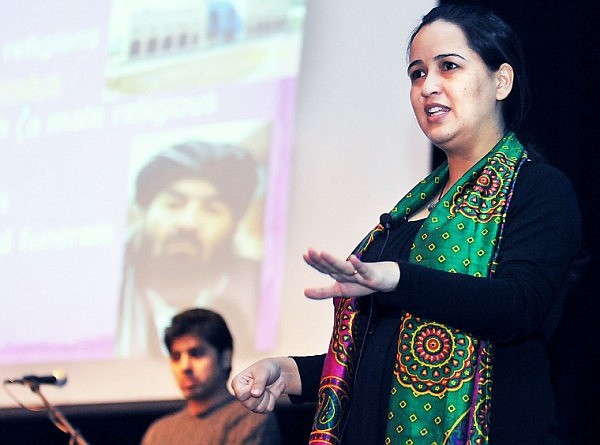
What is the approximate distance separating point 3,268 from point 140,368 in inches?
24.4

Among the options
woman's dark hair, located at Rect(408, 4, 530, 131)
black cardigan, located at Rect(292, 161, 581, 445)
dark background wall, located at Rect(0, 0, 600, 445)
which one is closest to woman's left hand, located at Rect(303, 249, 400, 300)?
black cardigan, located at Rect(292, 161, 581, 445)

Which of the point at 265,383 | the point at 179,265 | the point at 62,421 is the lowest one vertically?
the point at 62,421

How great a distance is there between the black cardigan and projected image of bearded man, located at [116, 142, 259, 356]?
5.54 feet

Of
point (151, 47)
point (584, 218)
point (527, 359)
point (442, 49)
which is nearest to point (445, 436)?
point (527, 359)

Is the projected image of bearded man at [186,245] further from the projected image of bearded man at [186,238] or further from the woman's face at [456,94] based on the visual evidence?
the woman's face at [456,94]

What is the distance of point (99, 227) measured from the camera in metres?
3.45

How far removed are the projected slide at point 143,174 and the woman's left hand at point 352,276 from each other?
188cm

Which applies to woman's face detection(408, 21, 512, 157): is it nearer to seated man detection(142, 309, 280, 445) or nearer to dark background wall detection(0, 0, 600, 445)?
dark background wall detection(0, 0, 600, 445)

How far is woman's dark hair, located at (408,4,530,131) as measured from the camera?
1.65 m

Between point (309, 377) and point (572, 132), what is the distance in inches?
67.9

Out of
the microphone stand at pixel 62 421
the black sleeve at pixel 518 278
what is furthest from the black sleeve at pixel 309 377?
the microphone stand at pixel 62 421

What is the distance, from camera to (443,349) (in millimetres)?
1438

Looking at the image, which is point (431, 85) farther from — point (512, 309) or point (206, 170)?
point (206, 170)

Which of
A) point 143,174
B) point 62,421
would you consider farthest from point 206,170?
point 62,421
